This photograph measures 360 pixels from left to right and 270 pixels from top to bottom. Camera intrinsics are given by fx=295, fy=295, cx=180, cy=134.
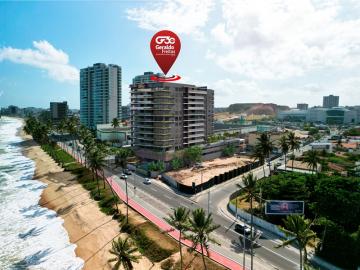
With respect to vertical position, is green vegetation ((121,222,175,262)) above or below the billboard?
below

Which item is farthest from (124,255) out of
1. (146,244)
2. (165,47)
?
(165,47)

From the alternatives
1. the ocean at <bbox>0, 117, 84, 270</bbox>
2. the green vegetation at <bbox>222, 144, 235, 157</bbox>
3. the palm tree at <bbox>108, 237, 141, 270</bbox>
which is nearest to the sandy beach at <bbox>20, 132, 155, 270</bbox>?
the ocean at <bbox>0, 117, 84, 270</bbox>

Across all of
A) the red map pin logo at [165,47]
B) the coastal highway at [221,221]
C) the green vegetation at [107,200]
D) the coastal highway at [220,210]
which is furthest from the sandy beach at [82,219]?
the red map pin logo at [165,47]

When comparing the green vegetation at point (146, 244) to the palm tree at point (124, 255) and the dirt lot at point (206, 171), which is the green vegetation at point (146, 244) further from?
the dirt lot at point (206, 171)

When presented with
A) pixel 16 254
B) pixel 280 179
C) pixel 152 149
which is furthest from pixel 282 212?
pixel 152 149

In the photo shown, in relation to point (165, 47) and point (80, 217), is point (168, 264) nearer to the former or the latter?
point (80, 217)

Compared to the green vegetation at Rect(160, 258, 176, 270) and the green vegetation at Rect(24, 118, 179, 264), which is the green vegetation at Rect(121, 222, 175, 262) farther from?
the green vegetation at Rect(160, 258, 176, 270)
